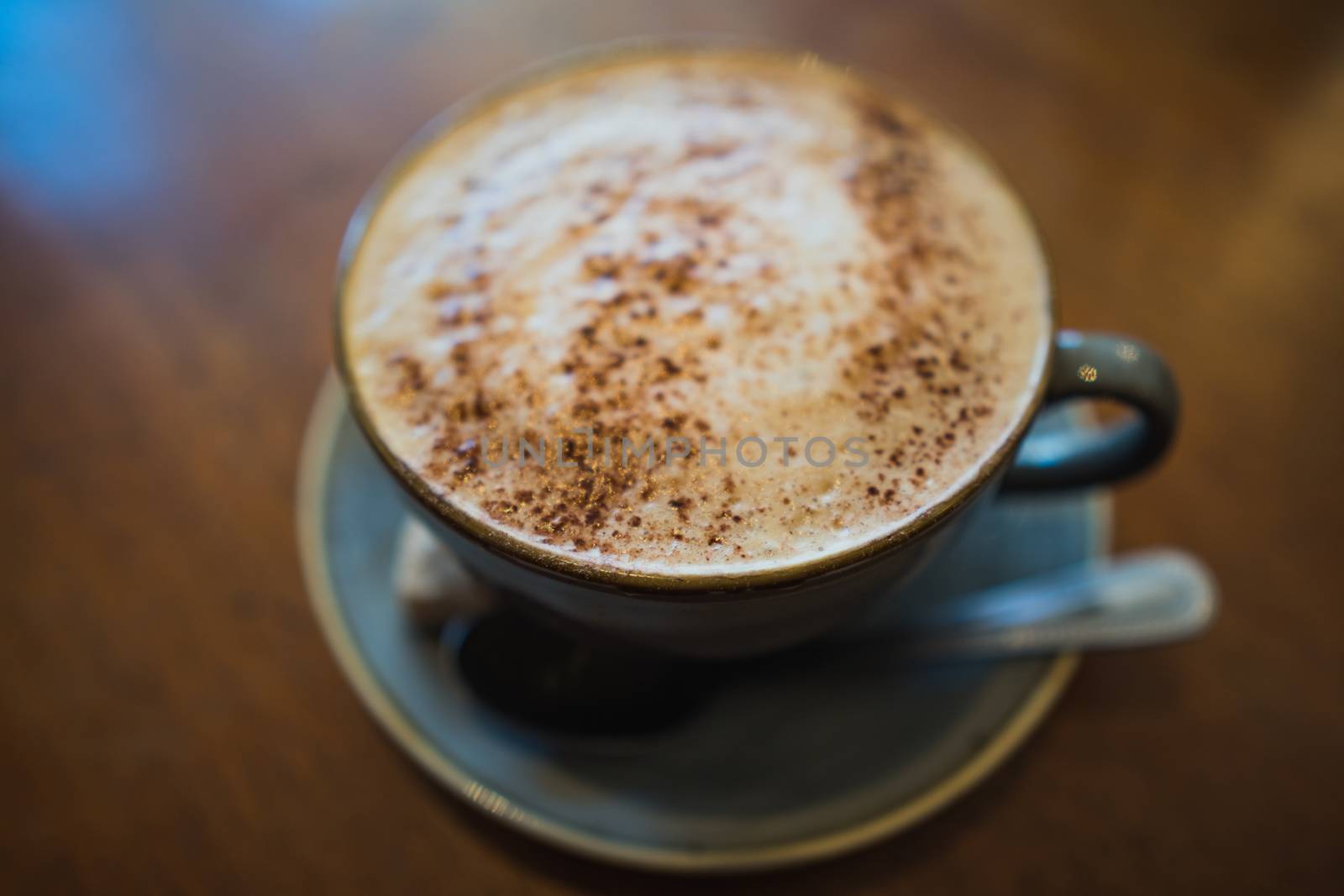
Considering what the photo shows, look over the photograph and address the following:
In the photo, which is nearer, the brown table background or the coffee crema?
the coffee crema

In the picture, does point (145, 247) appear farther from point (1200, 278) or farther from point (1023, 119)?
point (1200, 278)

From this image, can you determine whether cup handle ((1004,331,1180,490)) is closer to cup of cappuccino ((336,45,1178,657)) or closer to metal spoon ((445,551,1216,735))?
cup of cappuccino ((336,45,1178,657))

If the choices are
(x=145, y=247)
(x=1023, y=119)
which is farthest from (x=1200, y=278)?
(x=145, y=247)

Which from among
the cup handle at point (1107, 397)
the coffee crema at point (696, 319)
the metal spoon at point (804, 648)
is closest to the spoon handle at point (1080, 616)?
the metal spoon at point (804, 648)

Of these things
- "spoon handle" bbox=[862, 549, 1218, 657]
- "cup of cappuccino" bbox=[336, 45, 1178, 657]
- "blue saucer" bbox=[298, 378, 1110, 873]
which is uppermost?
"cup of cappuccino" bbox=[336, 45, 1178, 657]

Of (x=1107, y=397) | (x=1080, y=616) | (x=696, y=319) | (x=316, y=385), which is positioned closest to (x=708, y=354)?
(x=696, y=319)

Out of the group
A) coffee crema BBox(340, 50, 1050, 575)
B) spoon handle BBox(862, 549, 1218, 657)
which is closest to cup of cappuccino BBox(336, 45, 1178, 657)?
coffee crema BBox(340, 50, 1050, 575)

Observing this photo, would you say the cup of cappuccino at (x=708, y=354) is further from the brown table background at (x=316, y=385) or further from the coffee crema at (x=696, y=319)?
the brown table background at (x=316, y=385)
